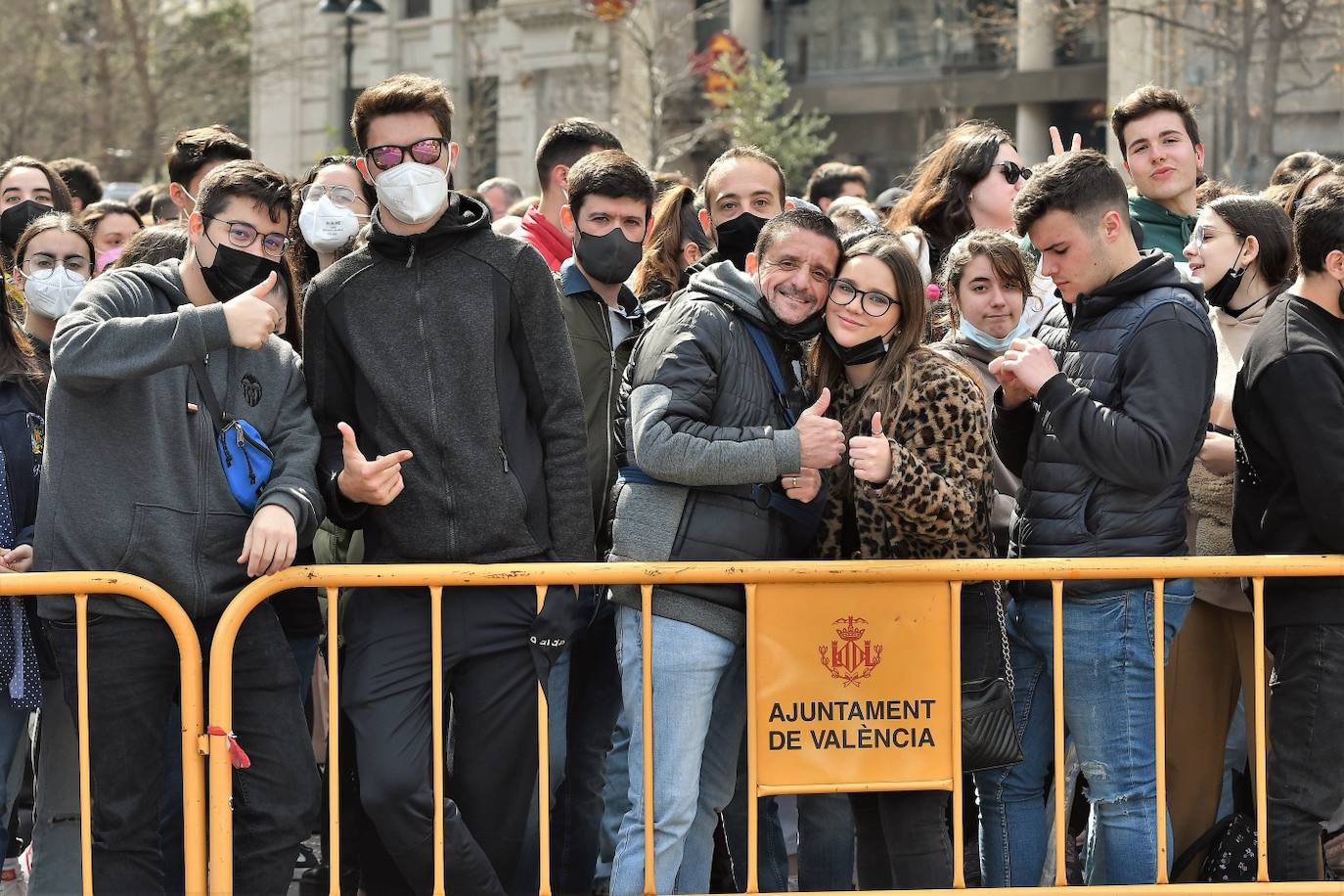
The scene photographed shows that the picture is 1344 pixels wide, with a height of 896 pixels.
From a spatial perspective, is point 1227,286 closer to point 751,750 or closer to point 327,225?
point 751,750

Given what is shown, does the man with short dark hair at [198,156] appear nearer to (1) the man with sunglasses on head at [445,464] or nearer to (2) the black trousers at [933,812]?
(1) the man with sunglasses on head at [445,464]

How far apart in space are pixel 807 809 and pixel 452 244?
7.25ft

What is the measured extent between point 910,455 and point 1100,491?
606 millimetres

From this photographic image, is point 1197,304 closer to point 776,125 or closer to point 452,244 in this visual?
point 452,244

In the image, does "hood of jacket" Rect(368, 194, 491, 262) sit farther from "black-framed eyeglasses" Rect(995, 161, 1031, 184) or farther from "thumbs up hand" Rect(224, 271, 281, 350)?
"black-framed eyeglasses" Rect(995, 161, 1031, 184)

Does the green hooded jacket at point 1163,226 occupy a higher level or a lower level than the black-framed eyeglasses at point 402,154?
lower

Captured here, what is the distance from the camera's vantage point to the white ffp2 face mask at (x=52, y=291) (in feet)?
18.2

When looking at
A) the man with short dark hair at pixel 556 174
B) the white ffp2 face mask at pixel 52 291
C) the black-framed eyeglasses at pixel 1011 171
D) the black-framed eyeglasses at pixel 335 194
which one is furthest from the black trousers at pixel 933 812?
the white ffp2 face mask at pixel 52 291

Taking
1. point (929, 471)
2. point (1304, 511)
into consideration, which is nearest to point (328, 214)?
point (929, 471)

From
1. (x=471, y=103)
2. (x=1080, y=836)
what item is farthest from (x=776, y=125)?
(x=1080, y=836)

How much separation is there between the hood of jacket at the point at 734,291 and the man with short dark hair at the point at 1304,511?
147 centimetres

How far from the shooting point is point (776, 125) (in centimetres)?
2575

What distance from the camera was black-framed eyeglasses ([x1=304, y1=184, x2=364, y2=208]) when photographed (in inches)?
223

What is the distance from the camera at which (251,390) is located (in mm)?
4352
